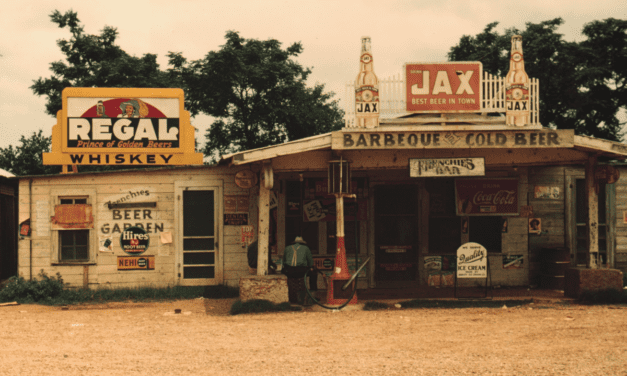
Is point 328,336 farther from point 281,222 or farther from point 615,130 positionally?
point 615,130

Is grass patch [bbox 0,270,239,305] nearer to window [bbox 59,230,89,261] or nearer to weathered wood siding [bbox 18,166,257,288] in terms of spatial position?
weathered wood siding [bbox 18,166,257,288]

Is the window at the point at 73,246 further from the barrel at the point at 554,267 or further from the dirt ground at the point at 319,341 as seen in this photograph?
the barrel at the point at 554,267

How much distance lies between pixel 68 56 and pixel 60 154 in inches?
666

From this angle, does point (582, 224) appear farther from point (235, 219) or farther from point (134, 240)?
point (134, 240)

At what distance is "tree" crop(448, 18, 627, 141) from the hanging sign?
1976 cm

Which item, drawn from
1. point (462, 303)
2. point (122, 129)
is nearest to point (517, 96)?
point (462, 303)

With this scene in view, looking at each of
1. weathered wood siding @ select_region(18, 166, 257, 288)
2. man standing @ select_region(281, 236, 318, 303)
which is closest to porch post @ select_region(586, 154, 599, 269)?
man standing @ select_region(281, 236, 318, 303)

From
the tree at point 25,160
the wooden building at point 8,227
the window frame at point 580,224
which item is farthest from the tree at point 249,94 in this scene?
the window frame at point 580,224

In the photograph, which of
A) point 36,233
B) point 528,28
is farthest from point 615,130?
point 36,233

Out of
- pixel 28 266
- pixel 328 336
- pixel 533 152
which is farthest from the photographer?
pixel 28 266

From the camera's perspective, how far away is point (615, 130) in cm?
3073

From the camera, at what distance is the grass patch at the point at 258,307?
11.5m

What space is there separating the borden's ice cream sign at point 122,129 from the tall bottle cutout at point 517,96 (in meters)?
6.88

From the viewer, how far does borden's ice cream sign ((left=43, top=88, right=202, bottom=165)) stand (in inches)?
552
